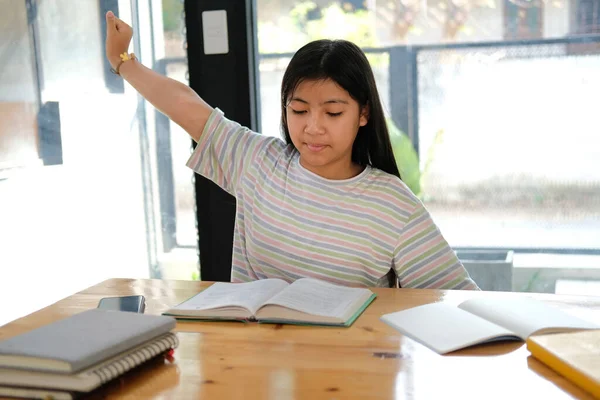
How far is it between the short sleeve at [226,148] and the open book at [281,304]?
490mm

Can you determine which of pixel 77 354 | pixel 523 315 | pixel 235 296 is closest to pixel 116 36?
pixel 235 296

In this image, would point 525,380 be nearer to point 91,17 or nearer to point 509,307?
point 509,307

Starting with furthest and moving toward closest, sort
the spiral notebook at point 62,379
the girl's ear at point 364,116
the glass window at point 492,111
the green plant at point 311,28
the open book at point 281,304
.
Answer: the green plant at point 311,28 → the glass window at point 492,111 → the girl's ear at point 364,116 → the open book at point 281,304 → the spiral notebook at point 62,379

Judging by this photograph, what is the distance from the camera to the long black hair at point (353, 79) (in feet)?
5.34

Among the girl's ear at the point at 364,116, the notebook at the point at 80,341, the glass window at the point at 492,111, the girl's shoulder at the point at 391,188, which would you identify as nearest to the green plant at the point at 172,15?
the glass window at the point at 492,111

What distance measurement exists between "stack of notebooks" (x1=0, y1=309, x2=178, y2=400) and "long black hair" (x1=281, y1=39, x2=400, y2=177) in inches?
31.5

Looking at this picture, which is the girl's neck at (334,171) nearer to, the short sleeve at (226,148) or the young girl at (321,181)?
the young girl at (321,181)

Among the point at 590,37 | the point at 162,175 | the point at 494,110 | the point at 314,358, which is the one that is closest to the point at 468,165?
the point at 494,110

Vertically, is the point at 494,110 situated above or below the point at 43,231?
above

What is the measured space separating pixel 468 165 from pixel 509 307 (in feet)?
3.62

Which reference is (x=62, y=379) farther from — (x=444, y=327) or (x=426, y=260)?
(x=426, y=260)

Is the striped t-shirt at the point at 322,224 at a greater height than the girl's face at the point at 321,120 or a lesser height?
lesser

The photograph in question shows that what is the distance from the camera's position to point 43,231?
7.96 ft

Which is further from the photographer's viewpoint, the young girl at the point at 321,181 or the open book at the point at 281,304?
the young girl at the point at 321,181
